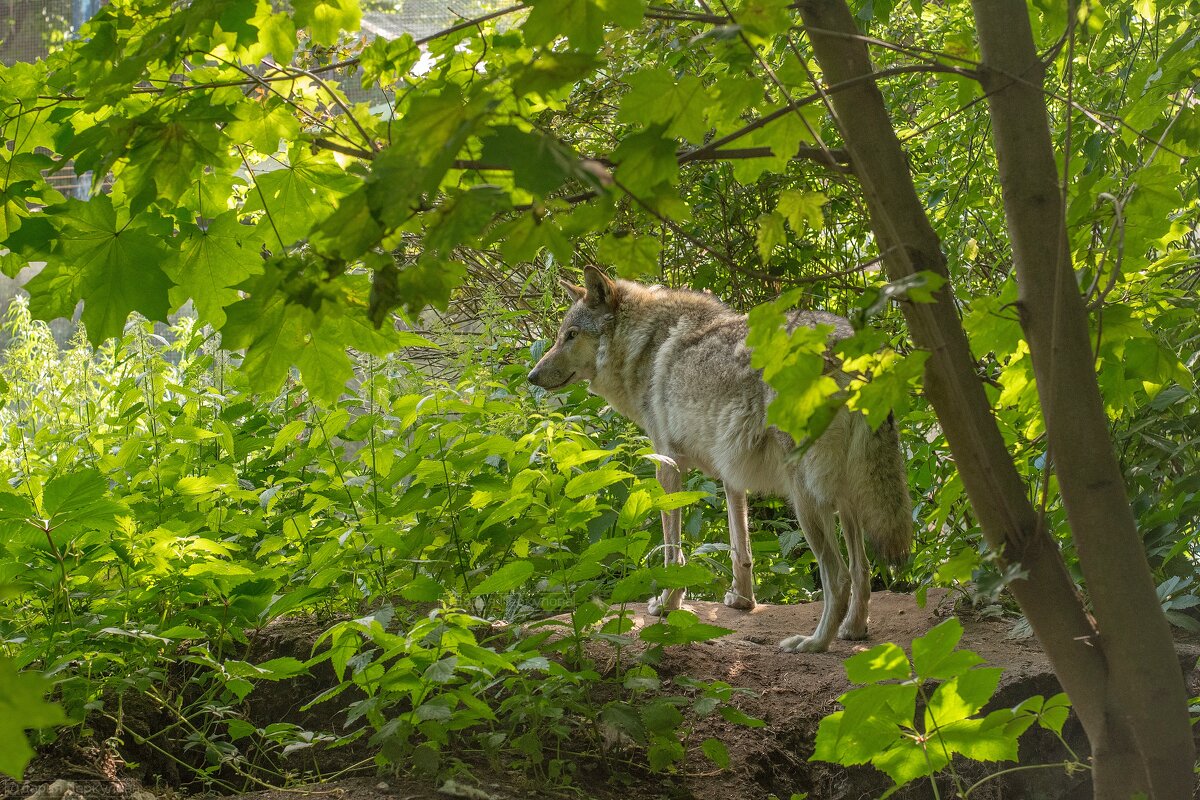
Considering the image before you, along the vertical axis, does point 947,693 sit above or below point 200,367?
below

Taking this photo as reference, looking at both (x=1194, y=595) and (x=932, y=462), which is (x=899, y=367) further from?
(x=932, y=462)

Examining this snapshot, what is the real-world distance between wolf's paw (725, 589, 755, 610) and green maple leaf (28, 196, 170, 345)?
3904mm

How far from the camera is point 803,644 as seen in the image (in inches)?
170

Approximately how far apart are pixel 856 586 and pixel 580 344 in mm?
2173

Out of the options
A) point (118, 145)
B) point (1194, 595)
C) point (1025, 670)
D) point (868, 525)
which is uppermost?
point (118, 145)

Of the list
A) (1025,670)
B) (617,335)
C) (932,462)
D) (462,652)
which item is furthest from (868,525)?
(462,652)

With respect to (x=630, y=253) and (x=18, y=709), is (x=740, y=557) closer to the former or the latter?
(x=630, y=253)

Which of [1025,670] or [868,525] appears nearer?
[1025,670]

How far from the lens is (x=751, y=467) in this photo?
4.70m

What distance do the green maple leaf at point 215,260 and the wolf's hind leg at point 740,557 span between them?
3.47 meters

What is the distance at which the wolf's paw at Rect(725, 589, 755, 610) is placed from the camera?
17.2 feet

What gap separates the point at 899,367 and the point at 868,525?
287cm

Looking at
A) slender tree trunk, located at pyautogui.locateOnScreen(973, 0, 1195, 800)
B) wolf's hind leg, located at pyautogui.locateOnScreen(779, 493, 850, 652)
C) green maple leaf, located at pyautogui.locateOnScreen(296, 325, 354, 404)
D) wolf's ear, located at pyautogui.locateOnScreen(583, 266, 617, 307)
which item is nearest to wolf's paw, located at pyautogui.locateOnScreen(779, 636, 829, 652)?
wolf's hind leg, located at pyautogui.locateOnScreen(779, 493, 850, 652)

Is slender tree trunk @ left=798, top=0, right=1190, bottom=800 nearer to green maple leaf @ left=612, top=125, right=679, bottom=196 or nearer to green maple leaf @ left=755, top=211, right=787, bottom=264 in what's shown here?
green maple leaf @ left=755, top=211, right=787, bottom=264
